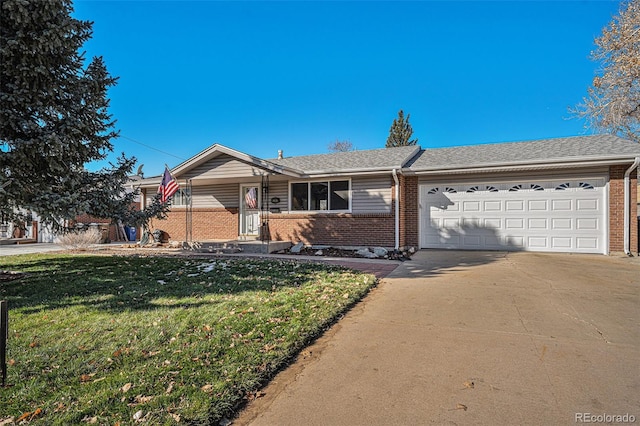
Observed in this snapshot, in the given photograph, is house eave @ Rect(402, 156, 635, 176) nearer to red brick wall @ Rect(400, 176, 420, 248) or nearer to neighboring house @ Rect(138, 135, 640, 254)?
neighboring house @ Rect(138, 135, 640, 254)

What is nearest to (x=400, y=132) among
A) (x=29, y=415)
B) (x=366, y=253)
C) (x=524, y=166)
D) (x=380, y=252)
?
(x=524, y=166)

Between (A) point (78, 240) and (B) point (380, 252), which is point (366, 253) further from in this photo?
(A) point (78, 240)

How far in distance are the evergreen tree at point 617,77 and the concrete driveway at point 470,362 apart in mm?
11245

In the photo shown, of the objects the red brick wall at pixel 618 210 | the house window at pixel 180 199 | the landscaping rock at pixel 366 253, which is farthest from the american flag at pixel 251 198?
the red brick wall at pixel 618 210

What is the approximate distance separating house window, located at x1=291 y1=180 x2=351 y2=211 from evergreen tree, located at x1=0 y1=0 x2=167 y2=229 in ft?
21.7

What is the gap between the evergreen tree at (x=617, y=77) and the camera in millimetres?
12062

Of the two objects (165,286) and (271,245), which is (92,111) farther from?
(271,245)

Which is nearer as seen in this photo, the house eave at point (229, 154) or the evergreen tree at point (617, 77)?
the house eave at point (229, 154)

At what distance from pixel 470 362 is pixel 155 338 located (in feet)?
10.6

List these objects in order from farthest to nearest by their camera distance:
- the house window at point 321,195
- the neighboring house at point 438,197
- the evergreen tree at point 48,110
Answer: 1. the house window at point 321,195
2. the neighboring house at point 438,197
3. the evergreen tree at point 48,110

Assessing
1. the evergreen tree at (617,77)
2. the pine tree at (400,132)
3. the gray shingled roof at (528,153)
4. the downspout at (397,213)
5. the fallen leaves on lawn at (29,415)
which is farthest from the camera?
the pine tree at (400,132)

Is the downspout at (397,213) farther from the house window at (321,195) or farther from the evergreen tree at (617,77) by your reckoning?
the evergreen tree at (617,77)

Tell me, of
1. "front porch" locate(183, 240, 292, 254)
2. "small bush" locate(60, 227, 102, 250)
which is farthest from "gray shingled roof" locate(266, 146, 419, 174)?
"small bush" locate(60, 227, 102, 250)

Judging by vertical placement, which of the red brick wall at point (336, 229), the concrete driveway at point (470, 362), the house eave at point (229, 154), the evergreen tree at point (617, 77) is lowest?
the concrete driveway at point (470, 362)
